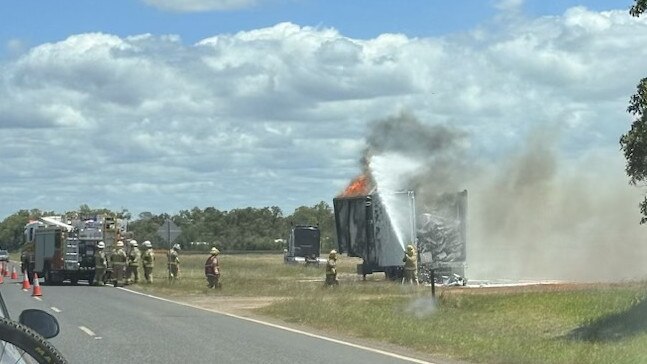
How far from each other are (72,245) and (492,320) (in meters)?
23.6

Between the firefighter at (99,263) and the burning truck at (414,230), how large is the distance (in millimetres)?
10753

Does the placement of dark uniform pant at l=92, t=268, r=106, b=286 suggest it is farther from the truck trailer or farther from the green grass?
the truck trailer

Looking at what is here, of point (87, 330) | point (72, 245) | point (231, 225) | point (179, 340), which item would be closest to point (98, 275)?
point (72, 245)

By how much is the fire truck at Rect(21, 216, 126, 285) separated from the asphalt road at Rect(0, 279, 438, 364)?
51.5 ft

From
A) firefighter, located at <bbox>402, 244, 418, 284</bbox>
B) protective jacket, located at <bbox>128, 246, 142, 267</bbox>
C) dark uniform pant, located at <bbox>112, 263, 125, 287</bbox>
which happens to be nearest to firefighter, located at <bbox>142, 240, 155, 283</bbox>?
dark uniform pant, located at <bbox>112, 263, 125, 287</bbox>

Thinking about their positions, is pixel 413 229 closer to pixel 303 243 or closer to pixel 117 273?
pixel 117 273

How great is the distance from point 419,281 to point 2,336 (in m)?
32.7

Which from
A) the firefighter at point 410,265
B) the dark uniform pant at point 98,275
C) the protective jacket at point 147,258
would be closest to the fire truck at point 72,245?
the dark uniform pant at point 98,275

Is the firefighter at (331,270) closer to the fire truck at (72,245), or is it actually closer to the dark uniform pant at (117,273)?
the dark uniform pant at (117,273)

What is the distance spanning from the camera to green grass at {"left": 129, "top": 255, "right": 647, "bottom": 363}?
53.2 feet

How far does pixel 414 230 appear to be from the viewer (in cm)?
3806

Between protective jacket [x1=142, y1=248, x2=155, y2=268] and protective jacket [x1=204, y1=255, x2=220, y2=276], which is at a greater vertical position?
protective jacket [x1=142, y1=248, x2=155, y2=268]

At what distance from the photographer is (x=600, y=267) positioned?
46.8 meters

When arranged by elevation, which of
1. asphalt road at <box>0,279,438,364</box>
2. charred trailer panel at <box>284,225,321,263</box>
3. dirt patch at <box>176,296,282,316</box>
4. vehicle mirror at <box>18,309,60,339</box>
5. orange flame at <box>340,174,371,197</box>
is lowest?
asphalt road at <box>0,279,438,364</box>
